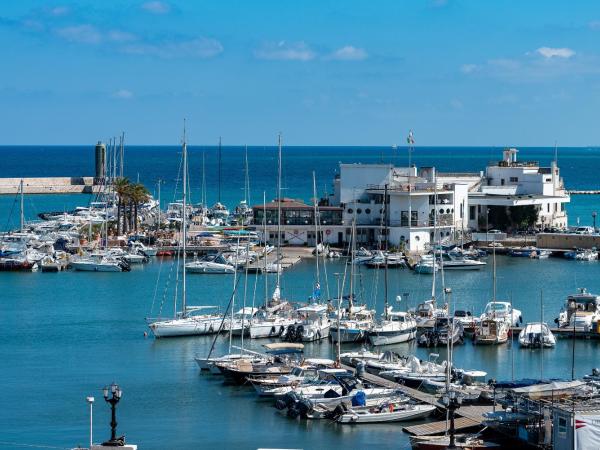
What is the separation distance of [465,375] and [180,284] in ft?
93.0

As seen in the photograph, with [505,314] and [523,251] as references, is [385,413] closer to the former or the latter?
[505,314]

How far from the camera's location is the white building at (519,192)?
85.6 metres

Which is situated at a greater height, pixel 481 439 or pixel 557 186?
pixel 557 186

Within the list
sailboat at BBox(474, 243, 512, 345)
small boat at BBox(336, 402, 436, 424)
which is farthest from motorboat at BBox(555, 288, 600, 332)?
small boat at BBox(336, 402, 436, 424)

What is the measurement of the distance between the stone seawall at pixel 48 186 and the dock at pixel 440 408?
108223 mm

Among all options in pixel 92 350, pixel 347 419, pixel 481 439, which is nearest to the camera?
pixel 481 439

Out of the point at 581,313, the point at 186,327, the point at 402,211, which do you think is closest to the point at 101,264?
the point at 402,211

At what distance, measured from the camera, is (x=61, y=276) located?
2817 inches

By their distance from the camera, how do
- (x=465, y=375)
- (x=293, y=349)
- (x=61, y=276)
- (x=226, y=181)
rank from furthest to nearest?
1. (x=226, y=181)
2. (x=61, y=276)
3. (x=293, y=349)
4. (x=465, y=375)

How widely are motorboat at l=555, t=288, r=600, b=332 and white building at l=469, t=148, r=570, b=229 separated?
3386cm

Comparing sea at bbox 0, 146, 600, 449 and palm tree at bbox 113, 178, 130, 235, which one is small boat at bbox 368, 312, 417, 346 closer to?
sea at bbox 0, 146, 600, 449

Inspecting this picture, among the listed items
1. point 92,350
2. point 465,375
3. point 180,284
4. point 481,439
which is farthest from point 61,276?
point 481,439

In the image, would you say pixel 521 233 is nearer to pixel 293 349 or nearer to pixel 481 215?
pixel 481 215

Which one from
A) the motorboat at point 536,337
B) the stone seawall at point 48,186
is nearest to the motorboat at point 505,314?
the motorboat at point 536,337
